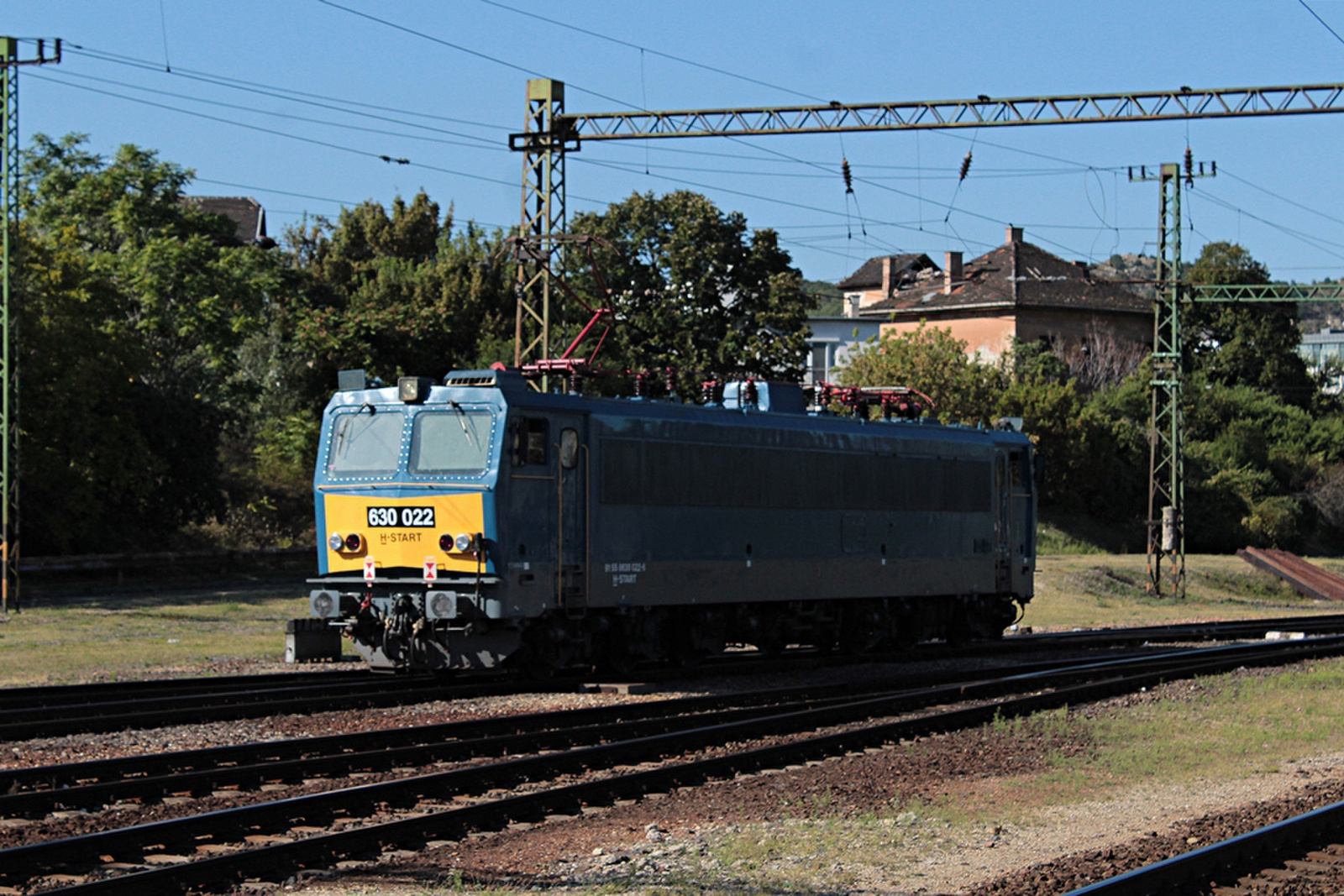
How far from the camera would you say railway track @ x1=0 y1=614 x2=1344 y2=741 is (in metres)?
14.8

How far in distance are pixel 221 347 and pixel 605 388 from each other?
11770 millimetres

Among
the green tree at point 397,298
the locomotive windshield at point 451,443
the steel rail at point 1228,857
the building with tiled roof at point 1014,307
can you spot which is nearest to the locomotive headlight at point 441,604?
the locomotive windshield at point 451,443

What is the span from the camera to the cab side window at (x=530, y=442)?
58.2 ft

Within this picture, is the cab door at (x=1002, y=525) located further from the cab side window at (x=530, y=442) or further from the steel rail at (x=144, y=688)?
the steel rail at (x=144, y=688)

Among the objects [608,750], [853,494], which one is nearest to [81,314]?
[853,494]

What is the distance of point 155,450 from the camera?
40.7 meters

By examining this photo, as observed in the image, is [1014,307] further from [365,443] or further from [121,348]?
[365,443]

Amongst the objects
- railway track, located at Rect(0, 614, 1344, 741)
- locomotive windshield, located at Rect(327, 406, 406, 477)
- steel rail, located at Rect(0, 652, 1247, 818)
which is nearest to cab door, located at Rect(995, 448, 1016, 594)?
railway track, located at Rect(0, 614, 1344, 741)

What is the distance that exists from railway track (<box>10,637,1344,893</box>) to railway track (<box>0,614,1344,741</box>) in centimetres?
242

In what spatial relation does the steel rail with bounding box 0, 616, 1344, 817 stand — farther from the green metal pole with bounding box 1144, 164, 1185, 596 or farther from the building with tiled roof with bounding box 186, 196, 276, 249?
the building with tiled roof with bounding box 186, 196, 276, 249

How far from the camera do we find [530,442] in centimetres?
1792

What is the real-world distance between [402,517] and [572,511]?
2.00 m

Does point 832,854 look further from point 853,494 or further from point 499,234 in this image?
point 499,234

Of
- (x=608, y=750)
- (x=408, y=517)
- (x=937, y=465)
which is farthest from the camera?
(x=937, y=465)
